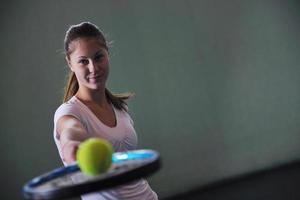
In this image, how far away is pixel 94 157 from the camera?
880 millimetres

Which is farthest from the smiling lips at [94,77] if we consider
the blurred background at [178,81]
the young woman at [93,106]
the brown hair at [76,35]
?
the blurred background at [178,81]

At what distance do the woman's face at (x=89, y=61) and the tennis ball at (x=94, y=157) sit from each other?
424 mm

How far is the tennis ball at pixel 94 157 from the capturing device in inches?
34.6

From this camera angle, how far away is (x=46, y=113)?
3041mm

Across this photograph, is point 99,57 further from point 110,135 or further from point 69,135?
point 69,135

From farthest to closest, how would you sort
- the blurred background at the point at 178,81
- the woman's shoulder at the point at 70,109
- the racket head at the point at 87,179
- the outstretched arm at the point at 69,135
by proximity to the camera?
the blurred background at the point at 178,81, the woman's shoulder at the point at 70,109, the outstretched arm at the point at 69,135, the racket head at the point at 87,179

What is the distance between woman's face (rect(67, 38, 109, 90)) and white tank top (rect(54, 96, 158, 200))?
0.07m

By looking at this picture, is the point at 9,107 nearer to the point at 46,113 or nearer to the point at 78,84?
the point at 46,113

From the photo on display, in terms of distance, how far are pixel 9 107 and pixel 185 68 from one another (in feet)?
4.58

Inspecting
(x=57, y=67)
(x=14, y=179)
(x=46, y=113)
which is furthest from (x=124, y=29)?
(x=14, y=179)

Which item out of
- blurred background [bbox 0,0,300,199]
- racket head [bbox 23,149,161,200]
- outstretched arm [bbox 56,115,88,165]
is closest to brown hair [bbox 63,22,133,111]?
outstretched arm [bbox 56,115,88,165]

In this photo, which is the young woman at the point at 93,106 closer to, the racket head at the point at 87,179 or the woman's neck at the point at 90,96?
the woman's neck at the point at 90,96

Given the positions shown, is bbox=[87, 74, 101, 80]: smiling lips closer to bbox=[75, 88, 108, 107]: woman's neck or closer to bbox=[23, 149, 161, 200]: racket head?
bbox=[75, 88, 108, 107]: woman's neck

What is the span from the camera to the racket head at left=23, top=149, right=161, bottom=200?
2.50ft
